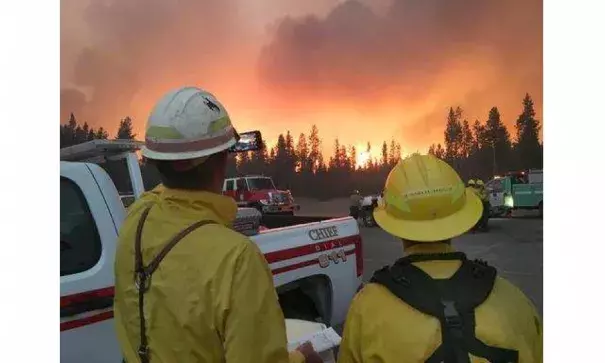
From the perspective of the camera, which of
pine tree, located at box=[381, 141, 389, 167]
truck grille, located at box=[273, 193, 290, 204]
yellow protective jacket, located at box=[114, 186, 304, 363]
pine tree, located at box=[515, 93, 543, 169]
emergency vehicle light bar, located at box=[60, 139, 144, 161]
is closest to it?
yellow protective jacket, located at box=[114, 186, 304, 363]

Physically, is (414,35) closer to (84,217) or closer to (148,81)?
(148,81)

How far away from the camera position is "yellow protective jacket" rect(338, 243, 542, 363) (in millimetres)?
999

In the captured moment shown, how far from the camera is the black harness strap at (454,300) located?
0.98 metres

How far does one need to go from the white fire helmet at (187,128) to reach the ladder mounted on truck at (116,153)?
112cm

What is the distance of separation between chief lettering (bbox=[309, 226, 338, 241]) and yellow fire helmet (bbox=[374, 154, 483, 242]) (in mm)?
1256

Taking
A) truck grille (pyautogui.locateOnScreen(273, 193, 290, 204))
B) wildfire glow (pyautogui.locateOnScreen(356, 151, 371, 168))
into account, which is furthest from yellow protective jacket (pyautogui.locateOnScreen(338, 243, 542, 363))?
truck grille (pyautogui.locateOnScreen(273, 193, 290, 204))

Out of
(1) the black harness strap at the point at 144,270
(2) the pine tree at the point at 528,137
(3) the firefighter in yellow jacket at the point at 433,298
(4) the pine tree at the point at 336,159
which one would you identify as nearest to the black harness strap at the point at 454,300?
(3) the firefighter in yellow jacket at the point at 433,298

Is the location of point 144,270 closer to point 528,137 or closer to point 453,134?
point 528,137

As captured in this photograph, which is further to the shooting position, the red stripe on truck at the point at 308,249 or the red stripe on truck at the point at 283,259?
the red stripe on truck at the point at 308,249

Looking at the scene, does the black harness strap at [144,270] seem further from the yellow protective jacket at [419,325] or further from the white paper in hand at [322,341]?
the white paper in hand at [322,341]

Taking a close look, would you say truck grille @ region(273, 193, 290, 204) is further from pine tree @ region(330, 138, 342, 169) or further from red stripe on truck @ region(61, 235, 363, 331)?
red stripe on truck @ region(61, 235, 363, 331)

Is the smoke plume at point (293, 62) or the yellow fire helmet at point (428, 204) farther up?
the smoke plume at point (293, 62)

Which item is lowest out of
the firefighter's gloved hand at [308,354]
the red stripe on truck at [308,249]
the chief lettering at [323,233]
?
the firefighter's gloved hand at [308,354]

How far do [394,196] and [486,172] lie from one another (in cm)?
155
